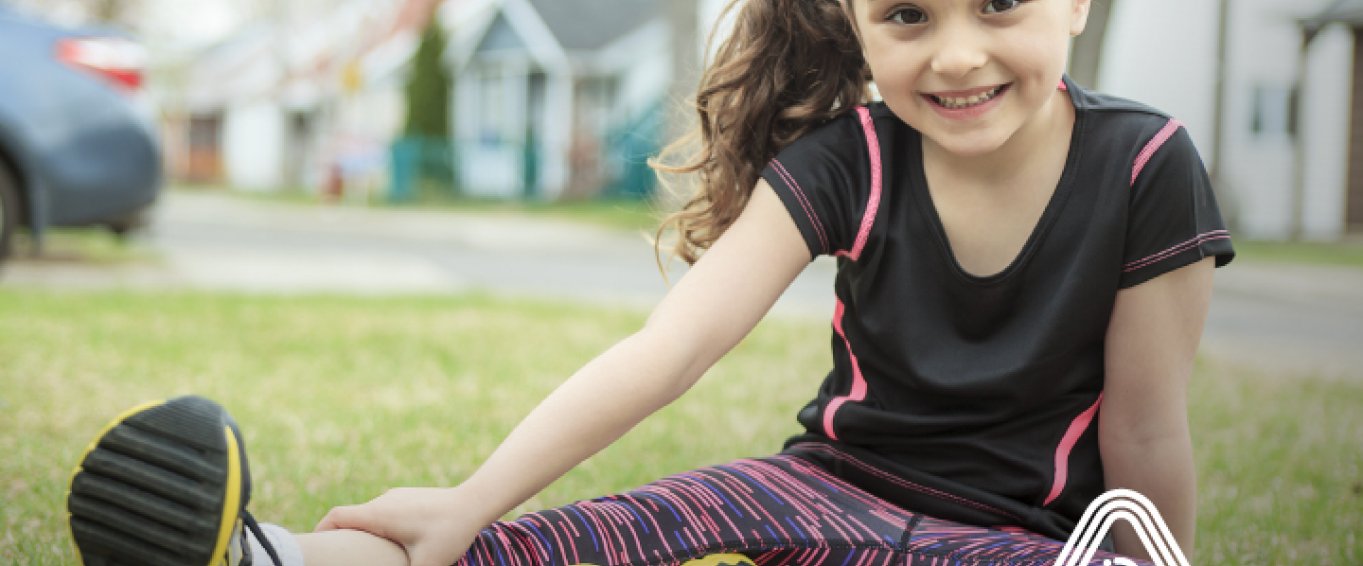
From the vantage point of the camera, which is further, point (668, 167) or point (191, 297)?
point (191, 297)

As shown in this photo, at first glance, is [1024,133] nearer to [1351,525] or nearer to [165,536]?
[165,536]

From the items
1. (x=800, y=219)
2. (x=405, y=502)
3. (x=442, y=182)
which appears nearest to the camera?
(x=405, y=502)

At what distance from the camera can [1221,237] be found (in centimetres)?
176

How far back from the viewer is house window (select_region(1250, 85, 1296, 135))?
1758cm

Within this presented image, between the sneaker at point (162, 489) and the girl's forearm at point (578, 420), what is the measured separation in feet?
0.99

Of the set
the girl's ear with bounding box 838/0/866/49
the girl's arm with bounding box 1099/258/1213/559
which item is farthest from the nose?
the girl's arm with bounding box 1099/258/1213/559

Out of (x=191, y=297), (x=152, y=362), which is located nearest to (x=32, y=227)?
(x=191, y=297)

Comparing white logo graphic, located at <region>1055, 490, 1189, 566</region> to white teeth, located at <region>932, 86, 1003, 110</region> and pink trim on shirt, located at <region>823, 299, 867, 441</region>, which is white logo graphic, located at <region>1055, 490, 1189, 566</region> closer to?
pink trim on shirt, located at <region>823, 299, 867, 441</region>

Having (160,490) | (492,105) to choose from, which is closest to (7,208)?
(160,490)

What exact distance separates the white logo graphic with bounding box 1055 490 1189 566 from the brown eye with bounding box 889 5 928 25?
2.08 feet

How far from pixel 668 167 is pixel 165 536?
1035 mm

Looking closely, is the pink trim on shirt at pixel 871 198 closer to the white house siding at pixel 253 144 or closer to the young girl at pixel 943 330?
the young girl at pixel 943 330

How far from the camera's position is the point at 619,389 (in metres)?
1.70

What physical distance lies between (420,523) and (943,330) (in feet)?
2.46
